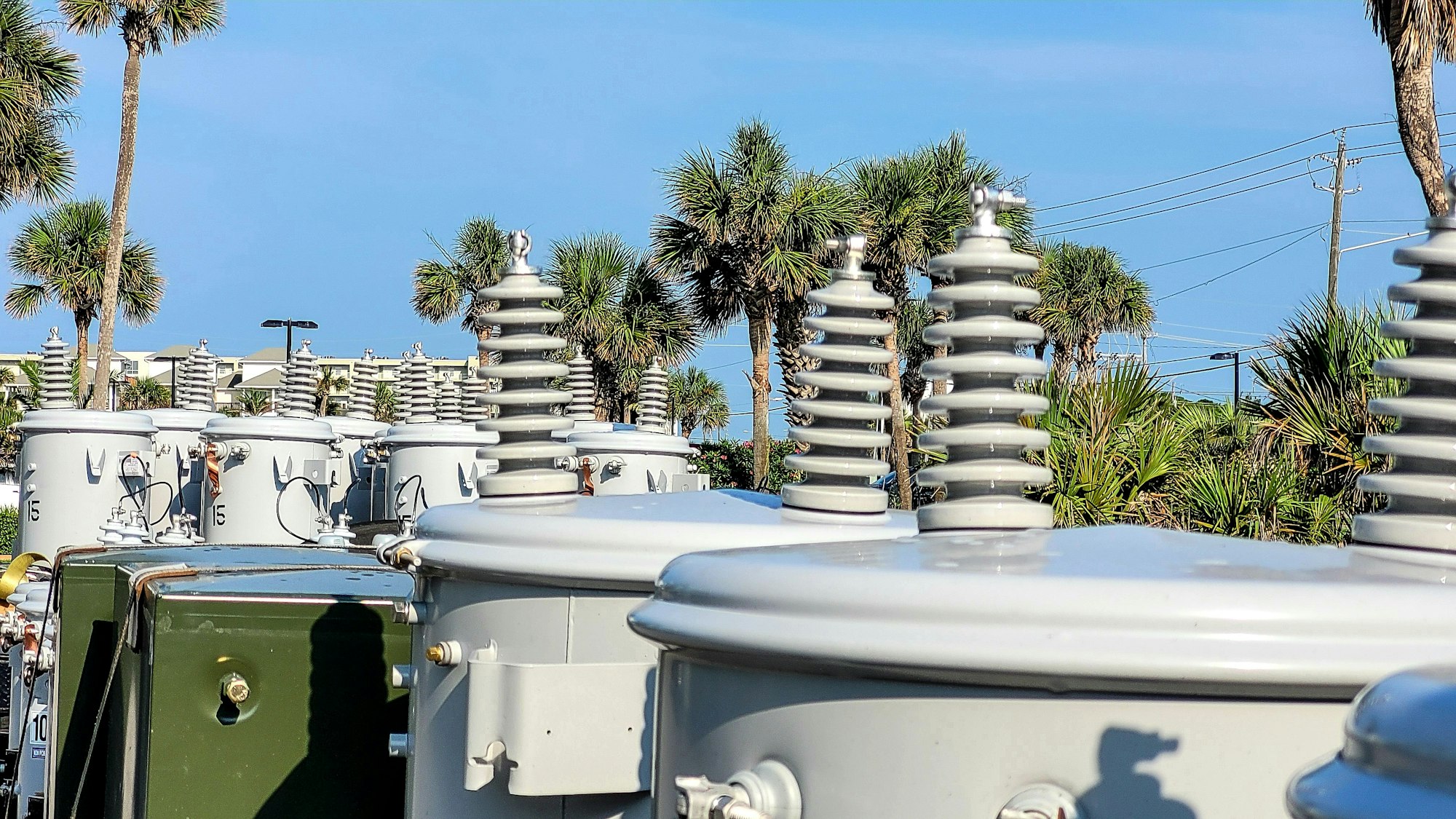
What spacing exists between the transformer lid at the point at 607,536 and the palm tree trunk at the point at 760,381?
74.8ft

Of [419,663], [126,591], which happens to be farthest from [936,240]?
[419,663]

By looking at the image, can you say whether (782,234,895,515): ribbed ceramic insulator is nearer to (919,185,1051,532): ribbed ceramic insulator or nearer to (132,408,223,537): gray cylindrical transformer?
(919,185,1051,532): ribbed ceramic insulator

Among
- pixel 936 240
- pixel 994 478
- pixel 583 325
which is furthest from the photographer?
pixel 583 325

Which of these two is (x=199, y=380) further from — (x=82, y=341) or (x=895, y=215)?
(x=82, y=341)

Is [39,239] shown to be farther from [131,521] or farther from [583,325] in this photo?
[131,521]

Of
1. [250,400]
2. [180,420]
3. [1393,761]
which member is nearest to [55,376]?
[180,420]

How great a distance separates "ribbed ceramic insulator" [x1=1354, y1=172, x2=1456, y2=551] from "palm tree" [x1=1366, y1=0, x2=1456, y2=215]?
1077cm

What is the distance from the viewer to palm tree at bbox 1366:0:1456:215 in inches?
519

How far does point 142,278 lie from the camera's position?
4025 centimetres

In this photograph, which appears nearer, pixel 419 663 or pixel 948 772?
pixel 948 772

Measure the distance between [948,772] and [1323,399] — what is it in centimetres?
A: 838

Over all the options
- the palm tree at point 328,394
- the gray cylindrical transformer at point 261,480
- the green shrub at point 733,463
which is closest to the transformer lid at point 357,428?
the gray cylindrical transformer at point 261,480

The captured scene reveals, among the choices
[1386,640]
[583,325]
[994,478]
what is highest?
[583,325]

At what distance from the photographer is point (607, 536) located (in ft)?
13.4
